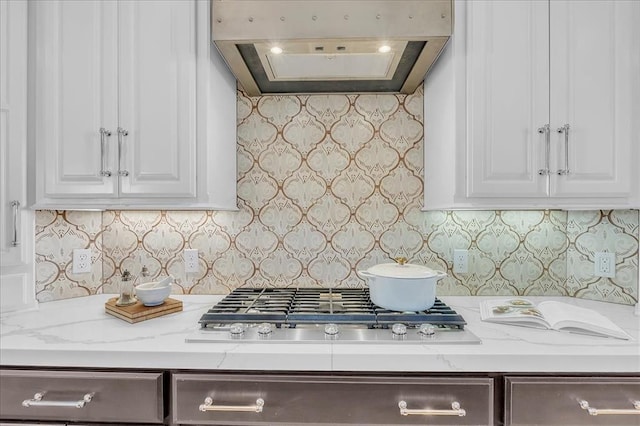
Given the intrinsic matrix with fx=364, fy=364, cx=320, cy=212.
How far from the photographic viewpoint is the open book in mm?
1146

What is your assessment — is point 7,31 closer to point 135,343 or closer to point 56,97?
point 56,97

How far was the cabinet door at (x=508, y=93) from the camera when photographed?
1322 mm

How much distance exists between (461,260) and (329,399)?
1.00m

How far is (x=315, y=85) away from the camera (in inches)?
65.0

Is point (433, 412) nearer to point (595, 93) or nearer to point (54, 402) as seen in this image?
point (54, 402)

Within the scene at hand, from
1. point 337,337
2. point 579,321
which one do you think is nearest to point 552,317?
point 579,321

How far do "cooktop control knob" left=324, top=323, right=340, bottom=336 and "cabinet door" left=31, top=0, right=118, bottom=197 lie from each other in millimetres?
954

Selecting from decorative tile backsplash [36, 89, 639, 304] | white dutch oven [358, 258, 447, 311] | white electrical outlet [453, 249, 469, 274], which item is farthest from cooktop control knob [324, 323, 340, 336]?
white electrical outlet [453, 249, 469, 274]

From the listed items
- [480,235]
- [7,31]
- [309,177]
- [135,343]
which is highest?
[7,31]

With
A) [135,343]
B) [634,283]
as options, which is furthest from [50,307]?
[634,283]

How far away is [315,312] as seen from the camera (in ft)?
4.22

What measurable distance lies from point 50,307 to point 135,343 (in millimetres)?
688

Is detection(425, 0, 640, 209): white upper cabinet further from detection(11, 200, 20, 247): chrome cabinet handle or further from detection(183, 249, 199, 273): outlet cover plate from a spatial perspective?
detection(11, 200, 20, 247): chrome cabinet handle

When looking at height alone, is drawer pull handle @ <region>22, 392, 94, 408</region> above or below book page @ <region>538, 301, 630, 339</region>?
below
